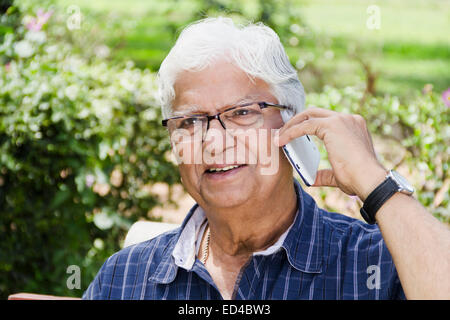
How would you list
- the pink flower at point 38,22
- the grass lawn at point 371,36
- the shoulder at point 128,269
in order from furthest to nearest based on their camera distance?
the grass lawn at point 371,36, the pink flower at point 38,22, the shoulder at point 128,269

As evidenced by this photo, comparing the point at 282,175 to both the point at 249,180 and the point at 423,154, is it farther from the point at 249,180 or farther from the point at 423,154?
the point at 423,154

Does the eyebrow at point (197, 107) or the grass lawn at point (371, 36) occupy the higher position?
the eyebrow at point (197, 107)

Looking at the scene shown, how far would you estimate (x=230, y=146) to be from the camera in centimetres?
200

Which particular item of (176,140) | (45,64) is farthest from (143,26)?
(176,140)

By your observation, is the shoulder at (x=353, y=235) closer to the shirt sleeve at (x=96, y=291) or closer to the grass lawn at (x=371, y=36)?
the shirt sleeve at (x=96, y=291)

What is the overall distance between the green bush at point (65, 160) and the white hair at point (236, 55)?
1610mm

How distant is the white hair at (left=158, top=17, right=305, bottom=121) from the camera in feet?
6.57

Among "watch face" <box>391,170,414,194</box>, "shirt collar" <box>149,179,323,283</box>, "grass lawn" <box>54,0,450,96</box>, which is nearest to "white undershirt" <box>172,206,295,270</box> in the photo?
"shirt collar" <box>149,179,323,283</box>

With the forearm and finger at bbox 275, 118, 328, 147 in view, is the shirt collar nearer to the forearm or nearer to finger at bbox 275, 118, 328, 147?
finger at bbox 275, 118, 328, 147

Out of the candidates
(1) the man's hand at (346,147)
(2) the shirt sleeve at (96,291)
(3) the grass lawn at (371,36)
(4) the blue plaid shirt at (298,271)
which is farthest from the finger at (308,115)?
(3) the grass lawn at (371,36)

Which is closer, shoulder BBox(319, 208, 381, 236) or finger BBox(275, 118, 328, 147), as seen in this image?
finger BBox(275, 118, 328, 147)

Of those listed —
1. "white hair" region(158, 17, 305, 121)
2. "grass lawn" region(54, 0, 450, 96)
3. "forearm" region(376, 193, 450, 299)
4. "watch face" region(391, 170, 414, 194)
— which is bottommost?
"grass lawn" region(54, 0, 450, 96)

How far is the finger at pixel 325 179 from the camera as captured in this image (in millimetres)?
2010

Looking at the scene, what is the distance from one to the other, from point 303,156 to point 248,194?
0.23m
